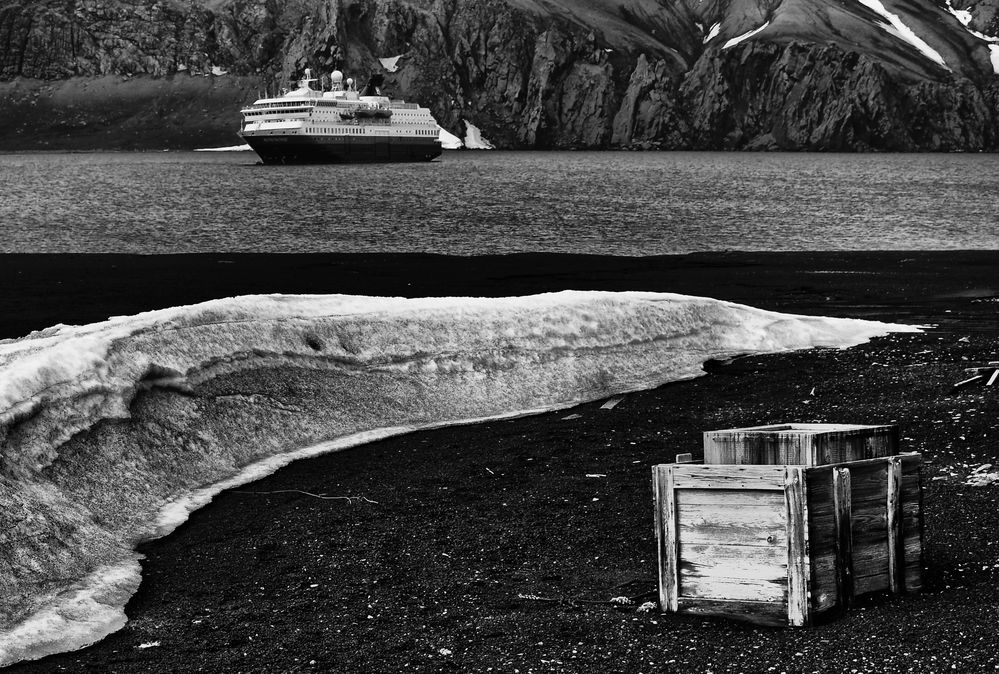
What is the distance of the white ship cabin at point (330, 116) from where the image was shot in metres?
171

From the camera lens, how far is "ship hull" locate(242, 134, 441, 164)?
170500 millimetres

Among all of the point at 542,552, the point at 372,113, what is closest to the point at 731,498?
the point at 542,552

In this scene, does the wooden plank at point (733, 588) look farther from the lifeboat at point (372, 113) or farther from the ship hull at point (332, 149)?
the lifeboat at point (372, 113)

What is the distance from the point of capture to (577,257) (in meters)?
46.2

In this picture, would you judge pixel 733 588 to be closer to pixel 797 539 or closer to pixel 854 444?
pixel 797 539

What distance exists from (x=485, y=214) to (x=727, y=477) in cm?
6653

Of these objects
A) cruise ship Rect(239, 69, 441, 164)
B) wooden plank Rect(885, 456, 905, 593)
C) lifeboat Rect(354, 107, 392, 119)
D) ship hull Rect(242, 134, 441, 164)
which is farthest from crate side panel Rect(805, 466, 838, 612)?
lifeboat Rect(354, 107, 392, 119)

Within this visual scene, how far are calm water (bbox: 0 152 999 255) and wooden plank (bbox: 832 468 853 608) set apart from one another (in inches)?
1627

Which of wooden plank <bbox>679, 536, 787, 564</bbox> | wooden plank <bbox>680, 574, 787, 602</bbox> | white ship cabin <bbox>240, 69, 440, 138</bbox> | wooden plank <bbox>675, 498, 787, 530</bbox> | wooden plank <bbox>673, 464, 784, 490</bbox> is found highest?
white ship cabin <bbox>240, 69, 440, 138</bbox>

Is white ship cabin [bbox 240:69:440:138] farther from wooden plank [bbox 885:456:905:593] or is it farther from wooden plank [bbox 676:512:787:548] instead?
wooden plank [bbox 885:456:905:593]

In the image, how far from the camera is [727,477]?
308 inches

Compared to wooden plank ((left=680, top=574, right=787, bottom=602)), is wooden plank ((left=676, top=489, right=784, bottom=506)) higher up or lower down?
higher up

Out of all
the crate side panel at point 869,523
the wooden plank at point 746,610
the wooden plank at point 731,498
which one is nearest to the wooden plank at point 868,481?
the crate side panel at point 869,523

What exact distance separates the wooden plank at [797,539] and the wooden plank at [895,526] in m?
0.85
